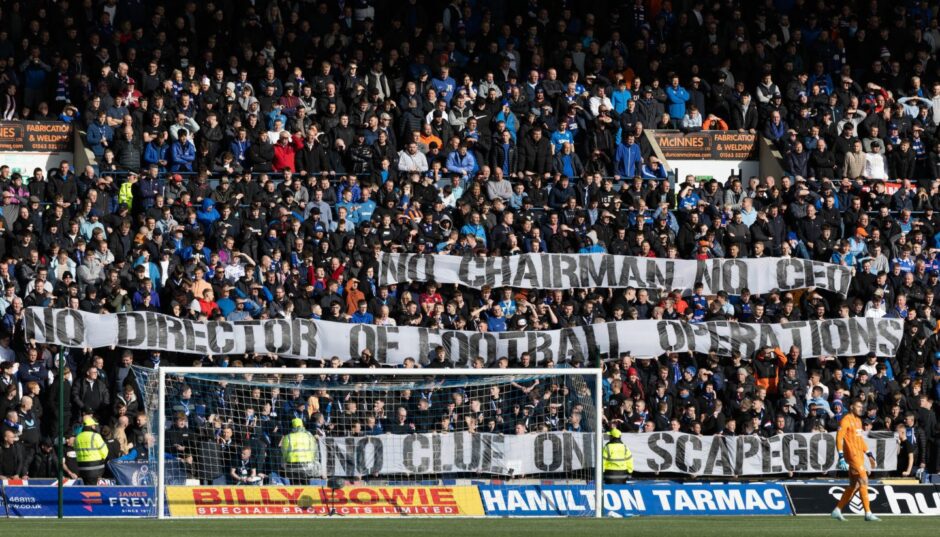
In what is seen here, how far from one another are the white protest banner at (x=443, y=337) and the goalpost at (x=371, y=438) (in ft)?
8.09

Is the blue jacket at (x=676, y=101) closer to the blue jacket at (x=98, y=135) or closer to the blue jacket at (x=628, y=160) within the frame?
the blue jacket at (x=628, y=160)

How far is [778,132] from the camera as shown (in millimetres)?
36375

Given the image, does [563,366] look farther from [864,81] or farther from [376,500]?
[864,81]

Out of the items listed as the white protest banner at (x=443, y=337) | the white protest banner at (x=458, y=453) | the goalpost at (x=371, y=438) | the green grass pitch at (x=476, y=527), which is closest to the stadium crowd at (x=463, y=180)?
the white protest banner at (x=443, y=337)

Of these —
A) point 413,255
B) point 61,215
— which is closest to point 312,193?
point 413,255

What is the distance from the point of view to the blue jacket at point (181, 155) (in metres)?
31.4

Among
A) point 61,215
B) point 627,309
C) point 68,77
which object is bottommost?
point 627,309

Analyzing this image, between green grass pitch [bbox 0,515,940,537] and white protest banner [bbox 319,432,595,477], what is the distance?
1563 mm

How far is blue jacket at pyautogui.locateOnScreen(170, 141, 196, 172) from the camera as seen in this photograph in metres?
31.4

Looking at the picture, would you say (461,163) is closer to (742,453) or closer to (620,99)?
(620,99)

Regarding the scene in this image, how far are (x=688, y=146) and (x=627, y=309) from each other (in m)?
7.06

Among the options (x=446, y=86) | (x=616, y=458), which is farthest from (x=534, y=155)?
(x=616, y=458)

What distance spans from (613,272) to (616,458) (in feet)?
19.5

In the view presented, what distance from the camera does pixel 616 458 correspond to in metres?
25.9
